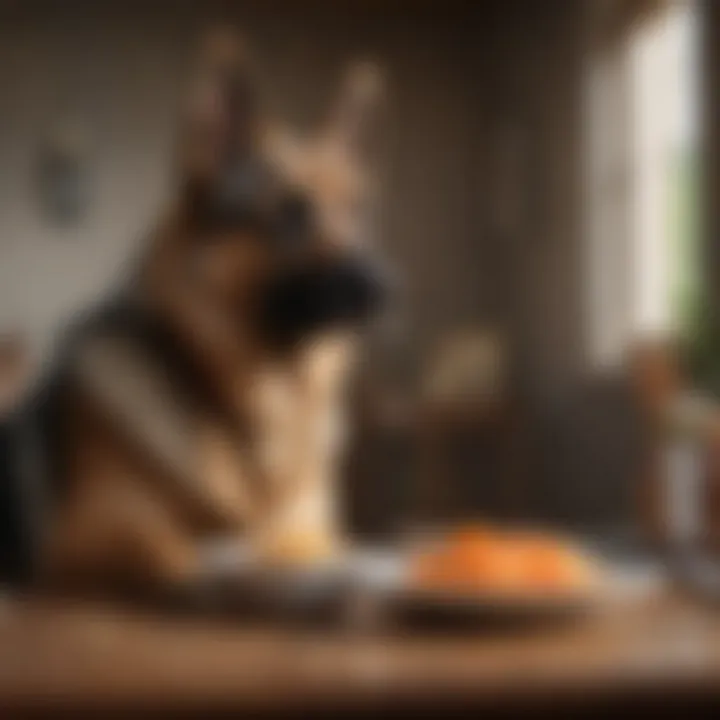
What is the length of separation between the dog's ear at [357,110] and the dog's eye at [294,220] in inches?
2.1

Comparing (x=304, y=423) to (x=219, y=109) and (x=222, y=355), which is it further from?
(x=219, y=109)

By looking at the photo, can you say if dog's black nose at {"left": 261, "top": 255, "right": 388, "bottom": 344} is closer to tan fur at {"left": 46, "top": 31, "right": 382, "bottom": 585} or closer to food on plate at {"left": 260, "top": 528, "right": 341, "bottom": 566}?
tan fur at {"left": 46, "top": 31, "right": 382, "bottom": 585}

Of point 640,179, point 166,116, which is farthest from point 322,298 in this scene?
point 640,179

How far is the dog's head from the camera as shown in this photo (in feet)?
3.14

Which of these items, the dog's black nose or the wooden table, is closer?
the wooden table

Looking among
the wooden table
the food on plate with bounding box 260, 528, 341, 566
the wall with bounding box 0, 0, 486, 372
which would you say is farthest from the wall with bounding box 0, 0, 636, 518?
the wooden table

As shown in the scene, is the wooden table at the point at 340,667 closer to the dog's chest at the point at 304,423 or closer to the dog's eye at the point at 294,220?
the dog's chest at the point at 304,423

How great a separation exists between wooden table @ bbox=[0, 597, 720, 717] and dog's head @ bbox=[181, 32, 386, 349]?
238 millimetres

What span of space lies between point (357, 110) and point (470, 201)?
104 mm

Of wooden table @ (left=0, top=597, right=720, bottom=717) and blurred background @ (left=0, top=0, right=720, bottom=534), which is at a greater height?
blurred background @ (left=0, top=0, right=720, bottom=534)

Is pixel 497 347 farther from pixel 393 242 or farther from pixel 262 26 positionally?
pixel 262 26

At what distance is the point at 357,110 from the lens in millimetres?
988

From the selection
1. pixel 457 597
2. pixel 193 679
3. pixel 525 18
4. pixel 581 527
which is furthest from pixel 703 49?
pixel 193 679

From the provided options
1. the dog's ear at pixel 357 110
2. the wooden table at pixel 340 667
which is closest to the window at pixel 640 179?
the dog's ear at pixel 357 110
